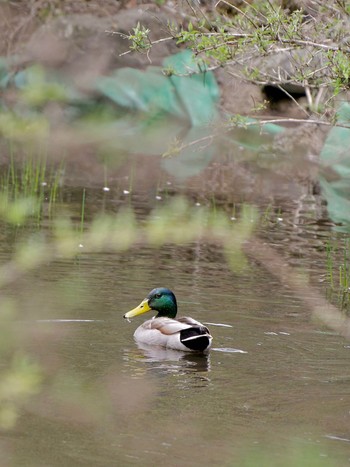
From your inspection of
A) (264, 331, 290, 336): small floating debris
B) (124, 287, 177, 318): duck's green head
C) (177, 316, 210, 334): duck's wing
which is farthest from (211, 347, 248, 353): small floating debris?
(124, 287, 177, 318): duck's green head

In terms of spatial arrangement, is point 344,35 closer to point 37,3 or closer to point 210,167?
point 210,167

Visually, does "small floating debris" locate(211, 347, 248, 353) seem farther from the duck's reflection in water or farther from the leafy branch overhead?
the leafy branch overhead

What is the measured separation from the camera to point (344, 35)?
8.27 m

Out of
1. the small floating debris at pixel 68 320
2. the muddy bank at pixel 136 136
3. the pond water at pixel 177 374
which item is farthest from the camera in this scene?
the muddy bank at pixel 136 136

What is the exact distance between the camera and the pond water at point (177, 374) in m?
5.83

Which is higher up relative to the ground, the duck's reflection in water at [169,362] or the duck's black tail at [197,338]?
the duck's black tail at [197,338]

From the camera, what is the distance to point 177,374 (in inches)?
284

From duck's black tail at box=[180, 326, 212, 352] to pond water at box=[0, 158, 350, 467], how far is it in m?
0.08

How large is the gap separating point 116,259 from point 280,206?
398cm

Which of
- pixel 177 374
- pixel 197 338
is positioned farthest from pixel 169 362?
pixel 177 374

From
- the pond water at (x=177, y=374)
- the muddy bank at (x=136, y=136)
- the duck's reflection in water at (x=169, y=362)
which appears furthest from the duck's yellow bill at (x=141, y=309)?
the muddy bank at (x=136, y=136)

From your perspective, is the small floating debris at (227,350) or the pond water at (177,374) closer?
the pond water at (177,374)

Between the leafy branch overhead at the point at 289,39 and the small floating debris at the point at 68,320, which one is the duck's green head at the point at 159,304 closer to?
the small floating debris at the point at 68,320

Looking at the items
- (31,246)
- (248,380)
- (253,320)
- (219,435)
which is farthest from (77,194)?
(219,435)
